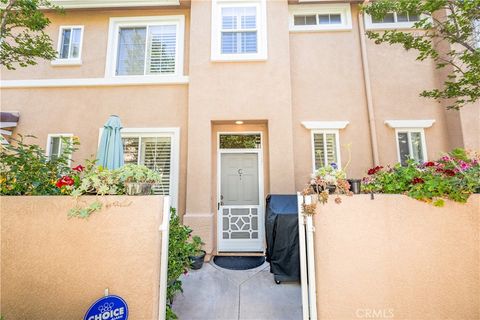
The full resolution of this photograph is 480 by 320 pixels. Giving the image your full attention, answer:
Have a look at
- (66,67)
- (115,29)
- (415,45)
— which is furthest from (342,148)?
(66,67)

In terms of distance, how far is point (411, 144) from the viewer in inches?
237

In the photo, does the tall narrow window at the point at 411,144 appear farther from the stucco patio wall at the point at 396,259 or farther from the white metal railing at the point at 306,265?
the white metal railing at the point at 306,265

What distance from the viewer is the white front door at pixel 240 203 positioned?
593 centimetres

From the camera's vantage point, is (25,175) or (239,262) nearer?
(25,175)

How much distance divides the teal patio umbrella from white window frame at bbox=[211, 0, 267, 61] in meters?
3.30

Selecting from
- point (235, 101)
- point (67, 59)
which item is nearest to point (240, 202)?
point (235, 101)

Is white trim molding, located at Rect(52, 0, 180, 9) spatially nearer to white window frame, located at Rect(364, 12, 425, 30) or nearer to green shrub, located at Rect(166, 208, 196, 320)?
white window frame, located at Rect(364, 12, 425, 30)

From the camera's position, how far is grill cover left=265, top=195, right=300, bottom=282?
4184 millimetres

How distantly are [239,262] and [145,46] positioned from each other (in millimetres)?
6704

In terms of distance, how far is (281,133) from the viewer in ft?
18.6

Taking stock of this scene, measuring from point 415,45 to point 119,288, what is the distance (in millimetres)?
6676

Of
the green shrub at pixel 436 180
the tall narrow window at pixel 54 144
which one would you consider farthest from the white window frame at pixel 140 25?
the green shrub at pixel 436 180

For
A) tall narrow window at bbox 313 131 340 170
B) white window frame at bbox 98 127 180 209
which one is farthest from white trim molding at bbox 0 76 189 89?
tall narrow window at bbox 313 131 340 170

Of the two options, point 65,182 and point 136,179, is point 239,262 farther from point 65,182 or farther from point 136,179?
point 65,182
